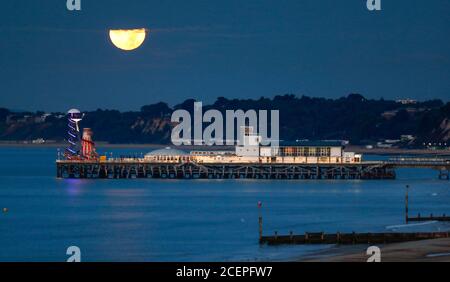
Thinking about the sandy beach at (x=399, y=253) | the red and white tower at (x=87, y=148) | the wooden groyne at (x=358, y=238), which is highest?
the red and white tower at (x=87, y=148)

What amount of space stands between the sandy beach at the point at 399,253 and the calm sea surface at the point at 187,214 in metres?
1.93

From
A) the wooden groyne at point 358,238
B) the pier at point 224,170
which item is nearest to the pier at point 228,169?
the pier at point 224,170

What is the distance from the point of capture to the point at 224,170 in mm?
130125

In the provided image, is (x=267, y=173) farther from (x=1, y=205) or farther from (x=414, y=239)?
(x=414, y=239)

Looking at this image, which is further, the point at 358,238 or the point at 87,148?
the point at 87,148

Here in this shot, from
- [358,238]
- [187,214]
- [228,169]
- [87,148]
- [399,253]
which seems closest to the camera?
[399,253]

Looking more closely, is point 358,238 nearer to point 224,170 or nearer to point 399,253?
point 399,253

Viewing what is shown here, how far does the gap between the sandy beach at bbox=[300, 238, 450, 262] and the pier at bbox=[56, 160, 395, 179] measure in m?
70.3

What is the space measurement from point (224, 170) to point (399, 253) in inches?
3180

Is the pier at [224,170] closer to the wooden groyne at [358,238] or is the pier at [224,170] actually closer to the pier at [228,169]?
the pier at [228,169]

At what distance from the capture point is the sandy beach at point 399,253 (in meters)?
47.2

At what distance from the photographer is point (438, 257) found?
154 feet

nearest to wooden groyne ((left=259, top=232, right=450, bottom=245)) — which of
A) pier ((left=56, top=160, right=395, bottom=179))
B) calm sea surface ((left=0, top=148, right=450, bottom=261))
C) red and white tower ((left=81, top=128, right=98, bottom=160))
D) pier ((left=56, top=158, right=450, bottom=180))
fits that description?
calm sea surface ((left=0, top=148, right=450, bottom=261))

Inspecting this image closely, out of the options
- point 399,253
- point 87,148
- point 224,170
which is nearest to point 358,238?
point 399,253
